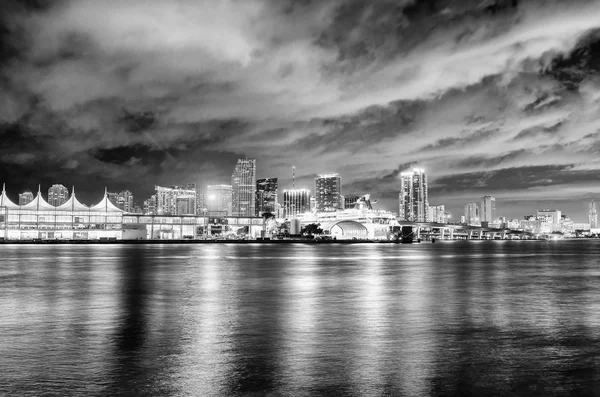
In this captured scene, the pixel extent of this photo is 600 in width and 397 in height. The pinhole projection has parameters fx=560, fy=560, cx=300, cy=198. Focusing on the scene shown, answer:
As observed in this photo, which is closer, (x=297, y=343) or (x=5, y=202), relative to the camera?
(x=297, y=343)

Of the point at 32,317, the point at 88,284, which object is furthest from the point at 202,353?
the point at 88,284

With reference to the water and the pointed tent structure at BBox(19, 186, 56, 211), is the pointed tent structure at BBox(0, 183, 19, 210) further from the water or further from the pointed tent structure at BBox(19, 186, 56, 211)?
the water

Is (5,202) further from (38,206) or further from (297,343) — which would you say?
(297,343)

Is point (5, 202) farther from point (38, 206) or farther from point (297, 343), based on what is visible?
point (297, 343)

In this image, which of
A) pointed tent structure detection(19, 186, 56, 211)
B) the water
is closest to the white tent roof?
pointed tent structure detection(19, 186, 56, 211)

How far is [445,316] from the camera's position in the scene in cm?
2147

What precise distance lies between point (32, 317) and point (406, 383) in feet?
50.4

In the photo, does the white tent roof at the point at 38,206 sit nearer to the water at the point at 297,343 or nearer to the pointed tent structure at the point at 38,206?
the pointed tent structure at the point at 38,206

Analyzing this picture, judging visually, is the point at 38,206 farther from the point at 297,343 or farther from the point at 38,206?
the point at 297,343

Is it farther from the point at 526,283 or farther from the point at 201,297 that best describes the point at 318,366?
the point at 526,283

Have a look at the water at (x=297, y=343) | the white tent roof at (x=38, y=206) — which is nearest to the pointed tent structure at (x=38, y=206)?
the white tent roof at (x=38, y=206)

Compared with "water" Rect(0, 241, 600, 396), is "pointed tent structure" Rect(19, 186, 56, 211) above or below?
above

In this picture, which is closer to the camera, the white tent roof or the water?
the water

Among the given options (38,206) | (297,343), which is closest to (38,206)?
(38,206)
